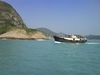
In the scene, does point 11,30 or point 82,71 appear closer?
point 82,71

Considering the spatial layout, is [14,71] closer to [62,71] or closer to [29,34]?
[62,71]

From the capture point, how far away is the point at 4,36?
531 ft

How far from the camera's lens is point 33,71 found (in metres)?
20.8

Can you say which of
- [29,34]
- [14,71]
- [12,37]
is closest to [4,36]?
[12,37]

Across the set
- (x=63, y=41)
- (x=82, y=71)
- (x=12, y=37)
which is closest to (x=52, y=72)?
(x=82, y=71)

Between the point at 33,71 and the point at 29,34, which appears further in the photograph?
the point at 29,34

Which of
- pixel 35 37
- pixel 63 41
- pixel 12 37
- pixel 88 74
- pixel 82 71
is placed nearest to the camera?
pixel 88 74

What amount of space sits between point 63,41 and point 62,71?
234 ft

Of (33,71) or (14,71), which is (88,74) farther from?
(14,71)

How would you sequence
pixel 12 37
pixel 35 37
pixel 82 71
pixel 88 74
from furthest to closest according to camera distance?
pixel 35 37 < pixel 12 37 < pixel 82 71 < pixel 88 74

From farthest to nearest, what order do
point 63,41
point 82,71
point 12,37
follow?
point 12,37 → point 63,41 → point 82,71

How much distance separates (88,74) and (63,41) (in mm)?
72361

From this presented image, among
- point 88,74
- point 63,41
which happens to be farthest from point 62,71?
point 63,41

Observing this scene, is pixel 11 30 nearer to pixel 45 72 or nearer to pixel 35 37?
pixel 35 37
